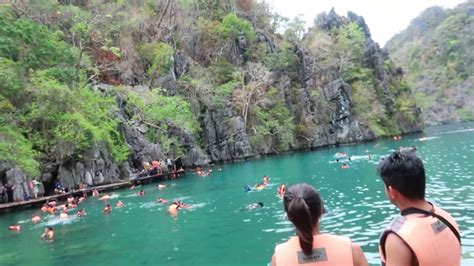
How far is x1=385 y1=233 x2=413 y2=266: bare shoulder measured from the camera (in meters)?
2.44

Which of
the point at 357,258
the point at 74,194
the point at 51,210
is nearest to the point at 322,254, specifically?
the point at 357,258

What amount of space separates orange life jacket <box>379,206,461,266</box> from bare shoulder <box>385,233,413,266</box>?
0.02 metres

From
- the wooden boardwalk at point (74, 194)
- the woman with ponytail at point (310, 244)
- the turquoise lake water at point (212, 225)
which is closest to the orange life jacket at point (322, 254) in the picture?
the woman with ponytail at point (310, 244)

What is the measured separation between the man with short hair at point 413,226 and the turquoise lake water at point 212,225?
861 cm

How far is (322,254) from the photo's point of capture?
280 centimetres

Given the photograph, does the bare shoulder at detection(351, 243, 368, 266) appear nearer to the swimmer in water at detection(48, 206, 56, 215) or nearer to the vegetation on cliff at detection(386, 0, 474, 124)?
the swimmer in water at detection(48, 206, 56, 215)

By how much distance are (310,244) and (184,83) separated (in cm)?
4962

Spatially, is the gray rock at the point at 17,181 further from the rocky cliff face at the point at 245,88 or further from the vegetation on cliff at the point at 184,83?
the rocky cliff face at the point at 245,88

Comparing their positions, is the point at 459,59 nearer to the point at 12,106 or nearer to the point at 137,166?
the point at 137,166

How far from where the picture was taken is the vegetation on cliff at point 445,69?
104812 millimetres

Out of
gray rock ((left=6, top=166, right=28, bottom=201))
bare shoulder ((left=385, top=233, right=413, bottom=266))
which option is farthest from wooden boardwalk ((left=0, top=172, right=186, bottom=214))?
bare shoulder ((left=385, top=233, right=413, bottom=266))

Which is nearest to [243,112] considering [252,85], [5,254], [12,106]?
[252,85]

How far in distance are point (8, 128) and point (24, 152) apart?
2.34 metres

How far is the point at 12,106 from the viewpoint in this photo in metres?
30.0
